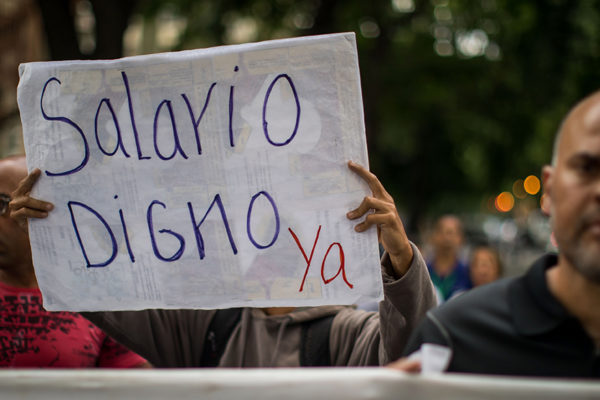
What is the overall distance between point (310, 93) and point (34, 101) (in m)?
0.91

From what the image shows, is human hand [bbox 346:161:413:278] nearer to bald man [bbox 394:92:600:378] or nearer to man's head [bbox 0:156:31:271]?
bald man [bbox 394:92:600:378]

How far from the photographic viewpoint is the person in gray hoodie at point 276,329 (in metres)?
1.95

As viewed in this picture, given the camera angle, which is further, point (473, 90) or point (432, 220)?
point (432, 220)

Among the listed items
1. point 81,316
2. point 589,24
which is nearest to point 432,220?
point 589,24

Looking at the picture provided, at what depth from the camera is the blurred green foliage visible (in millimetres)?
8828

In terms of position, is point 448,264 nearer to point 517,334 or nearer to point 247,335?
point 247,335

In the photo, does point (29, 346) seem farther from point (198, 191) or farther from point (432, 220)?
point (432, 220)

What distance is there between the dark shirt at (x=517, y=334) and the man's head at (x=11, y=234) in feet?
4.98

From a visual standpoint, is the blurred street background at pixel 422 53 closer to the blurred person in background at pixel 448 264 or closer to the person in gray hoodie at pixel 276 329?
the blurred person in background at pixel 448 264

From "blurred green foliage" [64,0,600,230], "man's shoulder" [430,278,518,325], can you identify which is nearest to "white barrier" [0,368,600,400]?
"man's shoulder" [430,278,518,325]

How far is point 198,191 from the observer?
2.00 meters

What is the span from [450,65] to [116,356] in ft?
42.8

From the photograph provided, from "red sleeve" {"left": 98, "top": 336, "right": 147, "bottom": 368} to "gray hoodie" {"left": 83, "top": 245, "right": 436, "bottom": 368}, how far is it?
124 millimetres

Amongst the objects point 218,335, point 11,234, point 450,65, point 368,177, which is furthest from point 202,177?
point 450,65
